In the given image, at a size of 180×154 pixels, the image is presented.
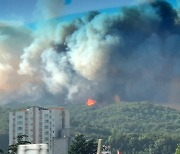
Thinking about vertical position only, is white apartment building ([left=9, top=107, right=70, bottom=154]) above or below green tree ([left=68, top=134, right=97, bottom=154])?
above

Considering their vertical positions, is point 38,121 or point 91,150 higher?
point 38,121

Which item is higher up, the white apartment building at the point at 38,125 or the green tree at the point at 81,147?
the white apartment building at the point at 38,125

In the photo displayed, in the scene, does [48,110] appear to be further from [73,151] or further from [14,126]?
[73,151]

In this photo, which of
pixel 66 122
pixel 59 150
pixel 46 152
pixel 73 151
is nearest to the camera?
pixel 46 152

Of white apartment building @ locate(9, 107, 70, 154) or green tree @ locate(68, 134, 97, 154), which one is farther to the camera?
white apartment building @ locate(9, 107, 70, 154)

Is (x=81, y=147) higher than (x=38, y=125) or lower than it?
lower

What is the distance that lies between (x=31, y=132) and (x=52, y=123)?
642cm

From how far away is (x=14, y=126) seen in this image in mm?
168500

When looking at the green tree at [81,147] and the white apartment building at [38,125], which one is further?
the white apartment building at [38,125]

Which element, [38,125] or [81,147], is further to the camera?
[38,125]

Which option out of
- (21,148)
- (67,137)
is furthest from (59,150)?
(21,148)

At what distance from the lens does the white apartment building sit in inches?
6462

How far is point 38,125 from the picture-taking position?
547ft

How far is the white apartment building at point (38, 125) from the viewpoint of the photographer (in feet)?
538
